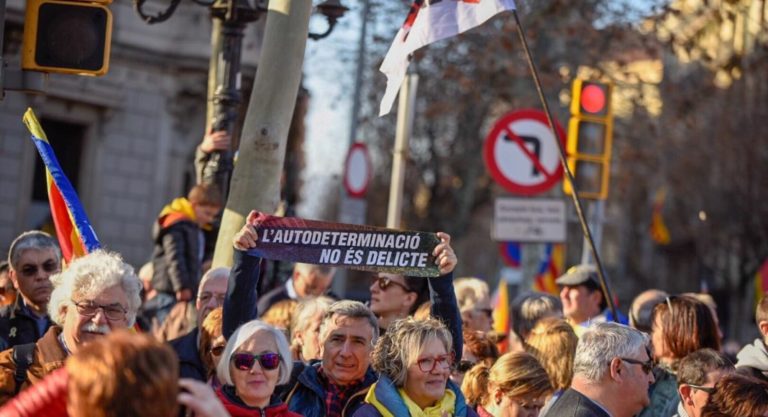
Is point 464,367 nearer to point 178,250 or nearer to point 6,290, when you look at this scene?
point 6,290

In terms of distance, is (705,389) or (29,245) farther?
(29,245)

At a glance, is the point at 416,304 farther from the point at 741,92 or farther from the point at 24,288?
the point at 741,92

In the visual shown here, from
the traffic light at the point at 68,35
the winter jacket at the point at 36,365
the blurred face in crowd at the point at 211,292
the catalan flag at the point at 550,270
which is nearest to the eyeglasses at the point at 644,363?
the winter jacket at the point at 36,365

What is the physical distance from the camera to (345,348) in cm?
740

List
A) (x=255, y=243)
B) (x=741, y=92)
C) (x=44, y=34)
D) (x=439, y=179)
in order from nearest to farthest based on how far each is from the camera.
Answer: (x=255, y=243)
(x=44, y=34)
(x=741, y=92)
(x=439, y=179)

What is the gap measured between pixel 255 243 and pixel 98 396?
119 inches

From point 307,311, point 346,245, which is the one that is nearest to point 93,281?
point 346,245

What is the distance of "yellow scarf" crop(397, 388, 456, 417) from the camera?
6.97 meters

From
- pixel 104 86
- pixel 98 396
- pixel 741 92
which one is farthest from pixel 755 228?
pixel 98 396

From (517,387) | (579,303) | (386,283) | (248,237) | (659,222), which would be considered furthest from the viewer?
(659,222)

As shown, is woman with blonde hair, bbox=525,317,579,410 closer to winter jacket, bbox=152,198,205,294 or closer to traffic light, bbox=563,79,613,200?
winter jacket, bbox=152,198,205,294

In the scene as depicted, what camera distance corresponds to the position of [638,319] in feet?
33.6

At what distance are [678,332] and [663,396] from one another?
1.45 feet

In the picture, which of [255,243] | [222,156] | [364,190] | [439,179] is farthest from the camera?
[439,179]
